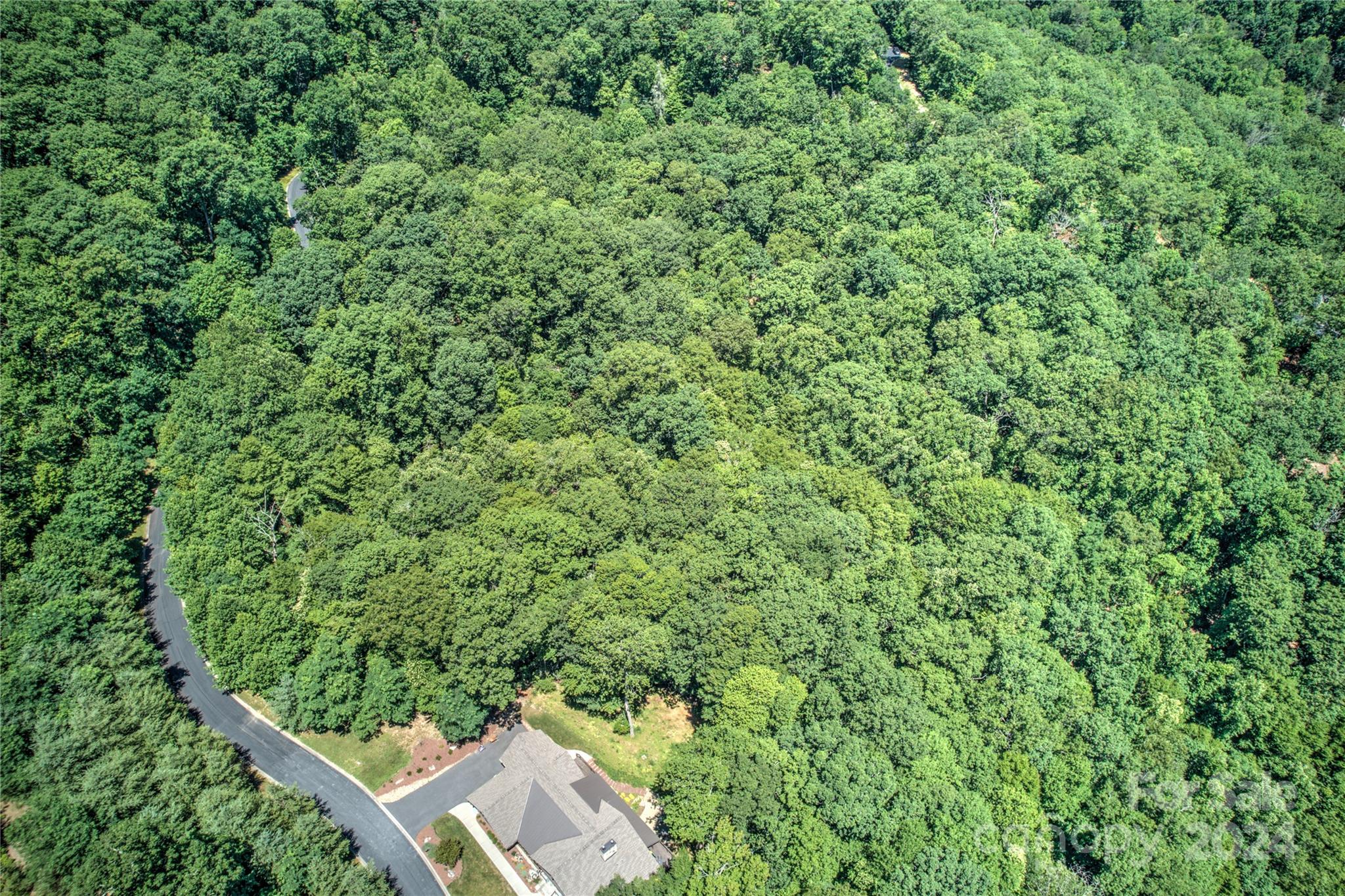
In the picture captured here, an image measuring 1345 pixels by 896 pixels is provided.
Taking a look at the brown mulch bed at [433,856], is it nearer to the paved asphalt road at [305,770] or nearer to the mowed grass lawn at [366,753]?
the paved asphalt road at [305,770]

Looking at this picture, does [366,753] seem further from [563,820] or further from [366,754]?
[563,820]

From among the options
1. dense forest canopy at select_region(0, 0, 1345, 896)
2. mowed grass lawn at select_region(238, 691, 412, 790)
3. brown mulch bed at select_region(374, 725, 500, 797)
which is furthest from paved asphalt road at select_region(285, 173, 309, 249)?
brown mulch bed at select_region(374, 725, 500, 797)

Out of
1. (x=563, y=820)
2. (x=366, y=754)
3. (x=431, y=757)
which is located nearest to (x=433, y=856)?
(x=431, y=757)

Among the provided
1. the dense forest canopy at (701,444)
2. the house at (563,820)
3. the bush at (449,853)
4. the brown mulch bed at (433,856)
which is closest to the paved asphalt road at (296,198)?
the dense forest canopy at (701,444)

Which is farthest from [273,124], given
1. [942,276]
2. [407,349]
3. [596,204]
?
[942,276]

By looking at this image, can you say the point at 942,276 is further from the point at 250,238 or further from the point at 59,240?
the point at 59,240

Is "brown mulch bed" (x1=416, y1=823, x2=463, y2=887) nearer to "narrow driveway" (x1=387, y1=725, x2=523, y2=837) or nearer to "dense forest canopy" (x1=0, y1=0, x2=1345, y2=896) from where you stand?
"narrow driveway" (x1=387, y1=725, x2=523, y2=837)
